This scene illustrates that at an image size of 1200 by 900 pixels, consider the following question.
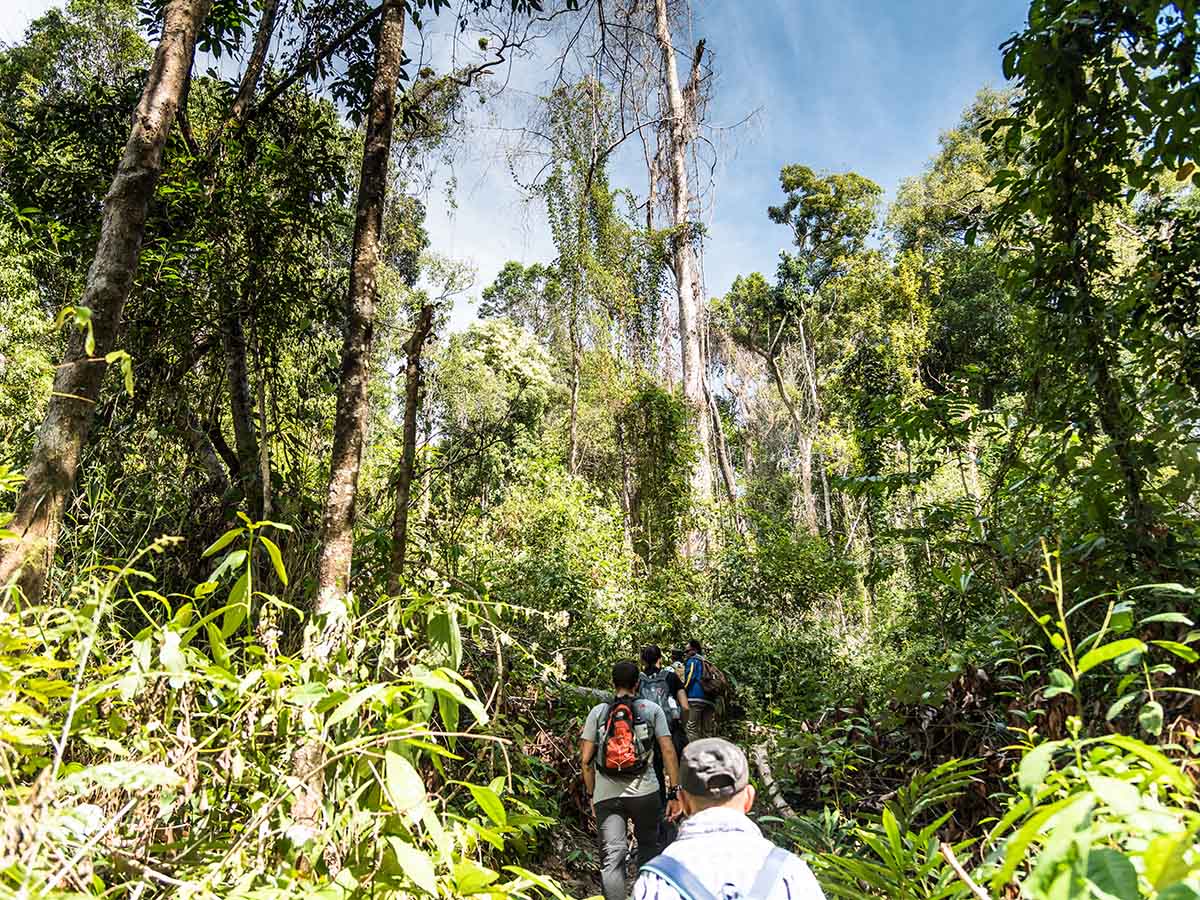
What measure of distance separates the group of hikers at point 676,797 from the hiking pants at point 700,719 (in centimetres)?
1

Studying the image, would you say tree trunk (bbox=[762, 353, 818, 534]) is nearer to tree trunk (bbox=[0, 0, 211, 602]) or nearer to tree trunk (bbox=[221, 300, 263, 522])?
tree trunk (bbox=[221, 300, 263, 522])

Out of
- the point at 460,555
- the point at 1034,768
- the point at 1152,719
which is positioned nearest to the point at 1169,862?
the point at 1034,768

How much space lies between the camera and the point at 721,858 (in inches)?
67.6

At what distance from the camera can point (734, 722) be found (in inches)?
311

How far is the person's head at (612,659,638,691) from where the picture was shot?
3.98 m

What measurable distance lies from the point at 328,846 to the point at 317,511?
3.59m

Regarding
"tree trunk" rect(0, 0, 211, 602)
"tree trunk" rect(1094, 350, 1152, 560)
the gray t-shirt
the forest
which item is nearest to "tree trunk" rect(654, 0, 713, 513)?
the forest

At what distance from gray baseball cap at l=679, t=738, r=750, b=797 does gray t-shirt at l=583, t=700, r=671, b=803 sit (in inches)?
73.2

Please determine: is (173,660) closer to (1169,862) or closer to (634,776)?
(1169,862)

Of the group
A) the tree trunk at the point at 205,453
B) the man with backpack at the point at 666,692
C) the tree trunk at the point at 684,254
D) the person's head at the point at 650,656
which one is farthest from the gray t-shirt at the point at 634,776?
the tree trunk at the point at 684,254

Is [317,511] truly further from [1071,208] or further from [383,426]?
[383,426]

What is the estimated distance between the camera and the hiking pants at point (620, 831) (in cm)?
366

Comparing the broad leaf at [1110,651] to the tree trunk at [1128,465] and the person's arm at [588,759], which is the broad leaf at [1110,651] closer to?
the tree trunk at [1128,465]

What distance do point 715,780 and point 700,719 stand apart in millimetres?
5370
